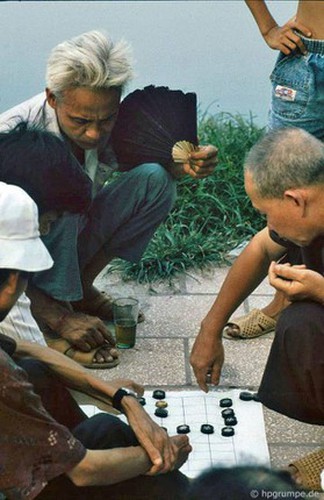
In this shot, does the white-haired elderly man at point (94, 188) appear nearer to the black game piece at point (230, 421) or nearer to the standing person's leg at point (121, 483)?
the black game piece at point (230, 421)

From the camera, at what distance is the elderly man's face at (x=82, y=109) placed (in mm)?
3102

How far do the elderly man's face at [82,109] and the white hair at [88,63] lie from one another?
2 centimetres

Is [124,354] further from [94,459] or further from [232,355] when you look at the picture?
[94,459]

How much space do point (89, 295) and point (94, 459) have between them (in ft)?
4.76

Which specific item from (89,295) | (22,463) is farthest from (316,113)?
(22,463)

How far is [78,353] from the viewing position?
3602 mm

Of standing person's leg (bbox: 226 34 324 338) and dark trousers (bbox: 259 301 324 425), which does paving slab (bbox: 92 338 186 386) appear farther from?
standing person's leg (bbox: 226 34 324 338)

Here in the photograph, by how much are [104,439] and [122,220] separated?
4.19 feet

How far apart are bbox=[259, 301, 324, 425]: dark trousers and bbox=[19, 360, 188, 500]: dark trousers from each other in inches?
17.2

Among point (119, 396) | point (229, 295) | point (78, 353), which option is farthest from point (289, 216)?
point (78, 353)

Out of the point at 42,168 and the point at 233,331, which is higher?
the point at 42,168

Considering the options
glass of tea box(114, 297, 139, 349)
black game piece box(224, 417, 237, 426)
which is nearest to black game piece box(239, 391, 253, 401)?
black game piece box(224, 417, 237, 426)

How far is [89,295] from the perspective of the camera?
149 inches

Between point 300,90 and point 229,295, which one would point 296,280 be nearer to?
point 229,295
